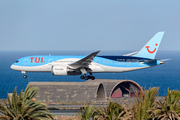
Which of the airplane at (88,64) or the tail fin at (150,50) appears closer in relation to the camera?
the airplane at (88,64)

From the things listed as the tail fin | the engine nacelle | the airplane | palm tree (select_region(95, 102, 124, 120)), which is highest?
the tail fin

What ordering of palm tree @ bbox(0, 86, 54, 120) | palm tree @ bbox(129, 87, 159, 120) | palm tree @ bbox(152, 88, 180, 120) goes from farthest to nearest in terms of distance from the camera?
palm tree @ bbox(152, 88, 180, 120) < palm tree @ bbox(0, 86, 54, 120) < palm tree @ bbox(129, 87, 159, 120)

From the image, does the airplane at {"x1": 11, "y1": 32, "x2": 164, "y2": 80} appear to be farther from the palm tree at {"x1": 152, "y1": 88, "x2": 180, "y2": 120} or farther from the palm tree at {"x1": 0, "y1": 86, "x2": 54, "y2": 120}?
the palm tree at {"x1": 152, "y1": 88, "x2": 180, "y2": 120}

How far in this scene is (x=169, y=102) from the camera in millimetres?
28641

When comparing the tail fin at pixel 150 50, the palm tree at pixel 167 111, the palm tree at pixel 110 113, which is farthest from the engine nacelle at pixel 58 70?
the palm tree at pixel 167 111

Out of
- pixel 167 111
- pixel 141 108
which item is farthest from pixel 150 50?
A: pixel 141 108

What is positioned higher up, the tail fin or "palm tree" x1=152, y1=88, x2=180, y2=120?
the tail fin

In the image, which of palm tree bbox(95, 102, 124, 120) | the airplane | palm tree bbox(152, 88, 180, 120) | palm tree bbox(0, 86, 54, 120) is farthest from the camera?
the airplane

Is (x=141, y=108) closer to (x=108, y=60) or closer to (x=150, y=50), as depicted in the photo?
(x=108, y=60)

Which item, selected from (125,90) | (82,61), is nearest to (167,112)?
(82,61)

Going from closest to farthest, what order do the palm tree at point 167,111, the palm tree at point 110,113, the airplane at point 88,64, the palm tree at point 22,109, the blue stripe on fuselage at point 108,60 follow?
1. the palm tree at point 22,109
2. the palm tree at point 167,111
3. the palm tree at point 110,113
4. the airplane at point 88,64
5. the blue stripe on fuselage at point 108,60

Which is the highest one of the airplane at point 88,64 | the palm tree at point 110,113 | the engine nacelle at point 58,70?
the airplane at point 88,64

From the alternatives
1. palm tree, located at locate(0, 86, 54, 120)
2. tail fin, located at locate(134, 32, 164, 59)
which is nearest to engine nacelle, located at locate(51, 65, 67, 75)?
tail fin, located at locate(134, 32, 164, 59)

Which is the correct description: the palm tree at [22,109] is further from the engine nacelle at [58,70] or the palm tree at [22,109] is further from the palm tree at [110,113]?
the engine nacelle at [58,70]
